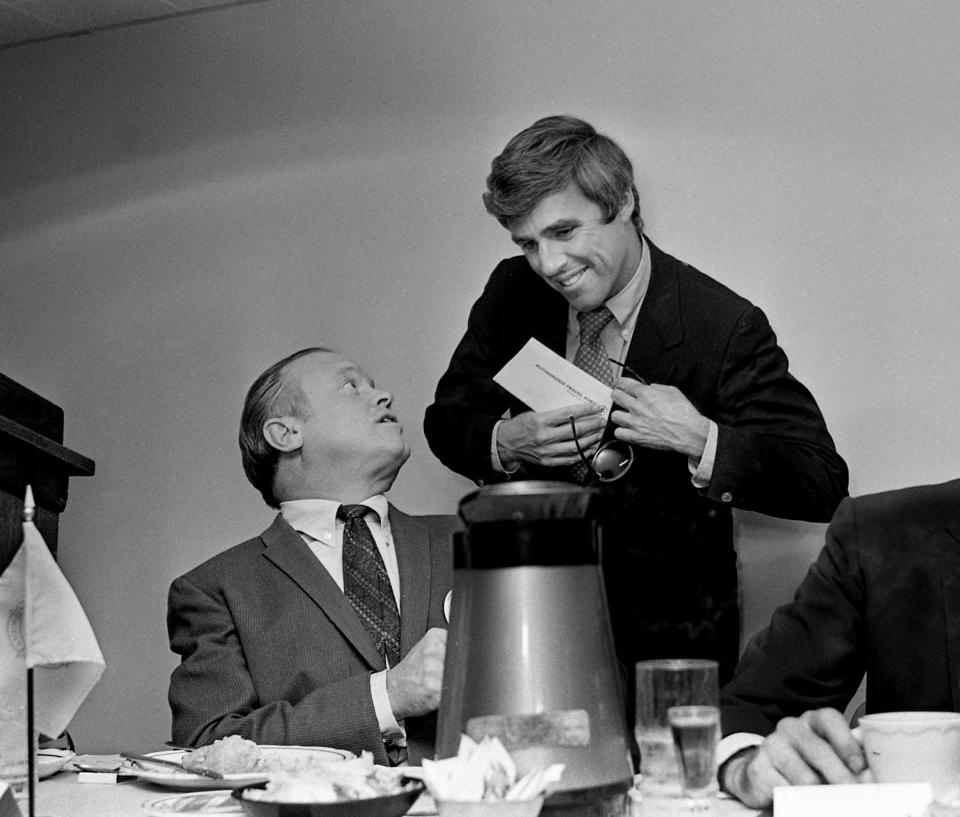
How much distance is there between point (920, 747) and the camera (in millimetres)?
1115

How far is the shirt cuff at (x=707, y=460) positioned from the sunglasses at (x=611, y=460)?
0.46ft

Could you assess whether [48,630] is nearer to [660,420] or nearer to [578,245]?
[660,420]

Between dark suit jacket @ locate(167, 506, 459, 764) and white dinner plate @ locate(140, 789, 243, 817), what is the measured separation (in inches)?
19.6

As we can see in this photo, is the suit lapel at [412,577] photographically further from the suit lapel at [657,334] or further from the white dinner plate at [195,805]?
the white dinner plate at [195,805]

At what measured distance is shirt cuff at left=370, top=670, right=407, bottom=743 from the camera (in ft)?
6.16

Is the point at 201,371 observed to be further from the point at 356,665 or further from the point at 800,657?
the point at 800,657

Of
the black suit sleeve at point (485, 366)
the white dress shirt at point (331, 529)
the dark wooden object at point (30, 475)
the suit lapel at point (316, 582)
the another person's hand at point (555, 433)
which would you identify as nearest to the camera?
the dark wooden object at point (30, 475)

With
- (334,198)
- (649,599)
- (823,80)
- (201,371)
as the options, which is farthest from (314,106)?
Result: (649,599)

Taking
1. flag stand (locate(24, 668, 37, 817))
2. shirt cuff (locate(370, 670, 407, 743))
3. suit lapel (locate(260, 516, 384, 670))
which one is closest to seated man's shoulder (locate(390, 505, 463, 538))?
suit lapel (locate(260, 516, 384, 670))

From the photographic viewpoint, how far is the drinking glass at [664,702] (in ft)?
3.48

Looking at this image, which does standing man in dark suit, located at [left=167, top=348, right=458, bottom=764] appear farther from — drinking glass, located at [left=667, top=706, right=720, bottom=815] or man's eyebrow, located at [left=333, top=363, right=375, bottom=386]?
drinking glass, located at [left=667, top=706, right=720, bottom=815]

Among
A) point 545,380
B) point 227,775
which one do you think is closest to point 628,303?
point 545,380

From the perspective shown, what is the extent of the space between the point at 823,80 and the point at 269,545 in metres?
1.42

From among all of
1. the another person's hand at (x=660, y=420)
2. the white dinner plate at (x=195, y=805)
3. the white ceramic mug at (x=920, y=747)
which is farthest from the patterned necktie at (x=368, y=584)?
the white ceramic mug at (x=920, y=747)
